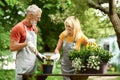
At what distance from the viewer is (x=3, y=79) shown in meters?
8.20

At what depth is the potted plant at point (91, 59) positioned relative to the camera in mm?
4445

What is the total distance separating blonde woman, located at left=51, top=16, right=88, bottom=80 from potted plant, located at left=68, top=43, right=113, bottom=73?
22 cm

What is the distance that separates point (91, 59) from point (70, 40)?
1.30 ft

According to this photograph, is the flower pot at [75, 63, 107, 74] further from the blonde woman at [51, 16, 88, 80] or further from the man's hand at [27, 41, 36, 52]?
the man's hand at [27, 41, 36, 52]

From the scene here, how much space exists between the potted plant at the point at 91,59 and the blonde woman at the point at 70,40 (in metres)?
0.22

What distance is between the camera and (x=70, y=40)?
4.74m

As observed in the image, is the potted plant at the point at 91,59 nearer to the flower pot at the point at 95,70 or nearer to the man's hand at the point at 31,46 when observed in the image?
the flower pot at the point at 95,70

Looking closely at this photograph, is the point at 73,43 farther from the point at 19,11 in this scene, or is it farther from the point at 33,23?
the point at 19,11

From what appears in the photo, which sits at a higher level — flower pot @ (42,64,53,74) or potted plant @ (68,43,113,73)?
potted plant @ (68,43,113,73)

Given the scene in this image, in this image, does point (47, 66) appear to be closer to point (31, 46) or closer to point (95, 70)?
point (31, 46)

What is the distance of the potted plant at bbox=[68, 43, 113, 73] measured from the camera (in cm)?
444

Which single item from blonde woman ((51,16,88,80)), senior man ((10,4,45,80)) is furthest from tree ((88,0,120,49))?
senior man ((10,4,45,80))

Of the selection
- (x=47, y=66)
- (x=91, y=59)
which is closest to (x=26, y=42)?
(x=47, y=66)

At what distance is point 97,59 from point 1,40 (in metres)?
4.02
